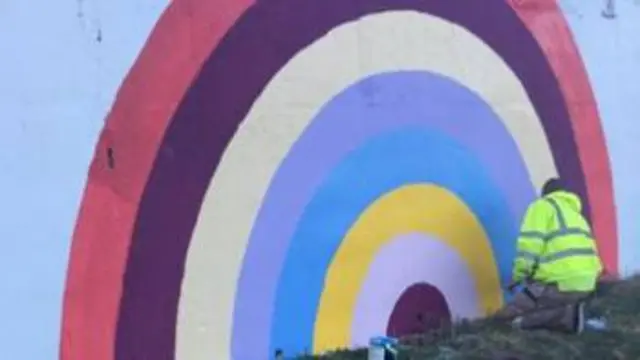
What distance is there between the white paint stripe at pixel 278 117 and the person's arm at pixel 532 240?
74 cm

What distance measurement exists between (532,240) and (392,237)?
116 cm

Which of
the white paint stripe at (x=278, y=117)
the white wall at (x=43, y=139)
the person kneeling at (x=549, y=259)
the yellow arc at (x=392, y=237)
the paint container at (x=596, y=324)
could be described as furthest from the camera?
the person kneeling at (x=549, y=259)

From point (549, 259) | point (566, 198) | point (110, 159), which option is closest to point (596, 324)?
point (549, 259)

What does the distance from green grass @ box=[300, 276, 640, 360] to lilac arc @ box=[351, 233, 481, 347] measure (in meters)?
0.16

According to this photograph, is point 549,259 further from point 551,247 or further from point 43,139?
point 43,139

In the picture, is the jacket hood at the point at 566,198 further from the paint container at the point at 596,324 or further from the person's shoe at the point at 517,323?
the person's shoe at the point at 517,323

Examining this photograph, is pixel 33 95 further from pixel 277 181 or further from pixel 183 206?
pixel 277 181

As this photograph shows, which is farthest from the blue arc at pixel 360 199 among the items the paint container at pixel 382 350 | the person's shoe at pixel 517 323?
the person's shoe at pixel 517 323

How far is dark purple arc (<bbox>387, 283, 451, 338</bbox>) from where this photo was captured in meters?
8.12

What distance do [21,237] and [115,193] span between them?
557 millimetres

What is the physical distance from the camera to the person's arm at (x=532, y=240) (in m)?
8.83

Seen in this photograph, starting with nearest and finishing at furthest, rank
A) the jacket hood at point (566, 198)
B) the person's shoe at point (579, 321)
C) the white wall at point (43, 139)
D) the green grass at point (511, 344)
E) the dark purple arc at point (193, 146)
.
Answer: the white wall at point (43, 139), the dark purple arc at point (193, 146), the green grass at point (511, 344), the person's shoe at point (579, 321), the jacket hood at point (566, 198)

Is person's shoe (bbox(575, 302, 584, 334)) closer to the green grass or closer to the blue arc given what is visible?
the green grass

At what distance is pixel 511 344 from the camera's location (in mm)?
8102
